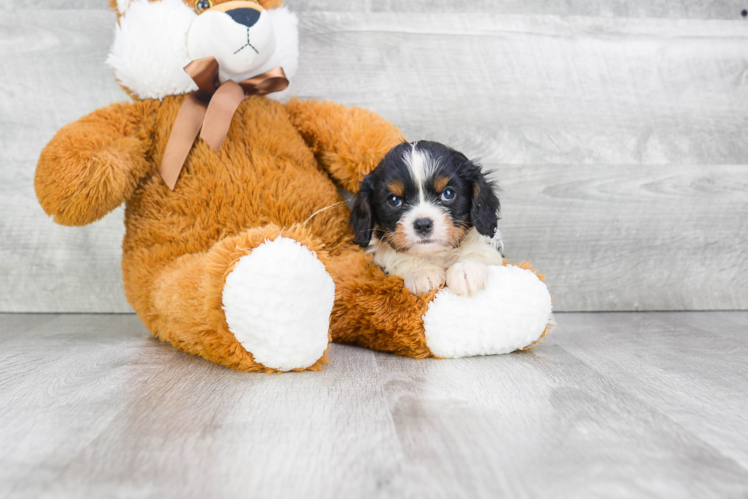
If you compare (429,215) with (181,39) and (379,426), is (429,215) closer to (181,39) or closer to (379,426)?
(379,426)

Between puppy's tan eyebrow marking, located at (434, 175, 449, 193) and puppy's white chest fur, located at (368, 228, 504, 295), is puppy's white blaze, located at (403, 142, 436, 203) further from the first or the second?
puppy's white chest fur, located at (368, 228, 504, 295)

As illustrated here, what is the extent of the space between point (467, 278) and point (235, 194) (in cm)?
69

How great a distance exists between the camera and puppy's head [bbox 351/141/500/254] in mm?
1534

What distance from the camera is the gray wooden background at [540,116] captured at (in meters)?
2.14

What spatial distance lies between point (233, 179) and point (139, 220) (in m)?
0.30

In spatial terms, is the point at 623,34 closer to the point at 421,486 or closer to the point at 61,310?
the point at 421,486

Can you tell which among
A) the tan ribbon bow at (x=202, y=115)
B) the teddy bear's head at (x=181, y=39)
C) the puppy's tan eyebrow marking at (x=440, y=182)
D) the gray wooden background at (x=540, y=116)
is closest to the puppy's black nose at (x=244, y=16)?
the teddy bear's head at (x=181, y=39)

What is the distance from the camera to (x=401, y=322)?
4.96ft

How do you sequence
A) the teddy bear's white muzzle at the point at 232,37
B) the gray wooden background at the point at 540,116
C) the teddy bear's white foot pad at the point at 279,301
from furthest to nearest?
1. the gray wooden background at the point at 540,116
2. the teddy bear's white muzzle at the point at 232,37
3. the teddy bear's white foot pad at the point at 279,301

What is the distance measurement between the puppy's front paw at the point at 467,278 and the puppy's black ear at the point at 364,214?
262mm

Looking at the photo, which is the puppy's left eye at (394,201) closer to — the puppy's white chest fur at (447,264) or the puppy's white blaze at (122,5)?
the puppy's white chest fur at (447,264)

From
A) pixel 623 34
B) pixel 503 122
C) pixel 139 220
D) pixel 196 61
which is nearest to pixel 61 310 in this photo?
pixel 139 220

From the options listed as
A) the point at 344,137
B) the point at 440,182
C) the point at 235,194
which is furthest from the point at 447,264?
the point at 235,194

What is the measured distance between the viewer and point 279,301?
1.23m
